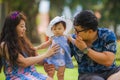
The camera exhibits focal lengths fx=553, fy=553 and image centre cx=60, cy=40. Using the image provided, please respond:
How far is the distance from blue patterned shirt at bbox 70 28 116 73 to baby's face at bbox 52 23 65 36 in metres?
0.37

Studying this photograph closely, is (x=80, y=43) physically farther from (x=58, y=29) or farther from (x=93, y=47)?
(x=58, y=29)

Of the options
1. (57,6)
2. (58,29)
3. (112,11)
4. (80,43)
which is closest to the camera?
(80,43)

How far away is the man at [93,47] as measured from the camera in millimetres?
6023

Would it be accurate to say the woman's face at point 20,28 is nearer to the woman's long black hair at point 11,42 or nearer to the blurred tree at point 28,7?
the woman's long black hair at point 11,42

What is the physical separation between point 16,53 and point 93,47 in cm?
89

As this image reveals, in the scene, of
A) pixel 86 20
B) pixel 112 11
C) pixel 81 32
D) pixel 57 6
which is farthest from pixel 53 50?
pixel 112 11

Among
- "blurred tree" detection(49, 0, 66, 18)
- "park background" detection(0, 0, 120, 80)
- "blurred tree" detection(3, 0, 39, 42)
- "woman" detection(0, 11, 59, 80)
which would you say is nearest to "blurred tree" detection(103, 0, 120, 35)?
"park background" detection(0, 0, 120, 80)

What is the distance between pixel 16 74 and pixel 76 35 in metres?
0.80

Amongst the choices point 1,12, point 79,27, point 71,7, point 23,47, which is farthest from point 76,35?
point 71,7

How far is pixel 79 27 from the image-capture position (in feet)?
19.9

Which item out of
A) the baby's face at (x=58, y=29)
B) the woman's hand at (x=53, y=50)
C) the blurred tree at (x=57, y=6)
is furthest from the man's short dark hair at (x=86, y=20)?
the blurred tree at (x=57, y=6)

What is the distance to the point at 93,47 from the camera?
6258mm

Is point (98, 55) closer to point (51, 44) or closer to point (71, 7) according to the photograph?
point (51, 44)

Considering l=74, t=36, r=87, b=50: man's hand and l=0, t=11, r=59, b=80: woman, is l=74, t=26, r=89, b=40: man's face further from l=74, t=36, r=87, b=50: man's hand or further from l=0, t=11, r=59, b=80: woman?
l=0, t=11, r=59, b=80: woman
